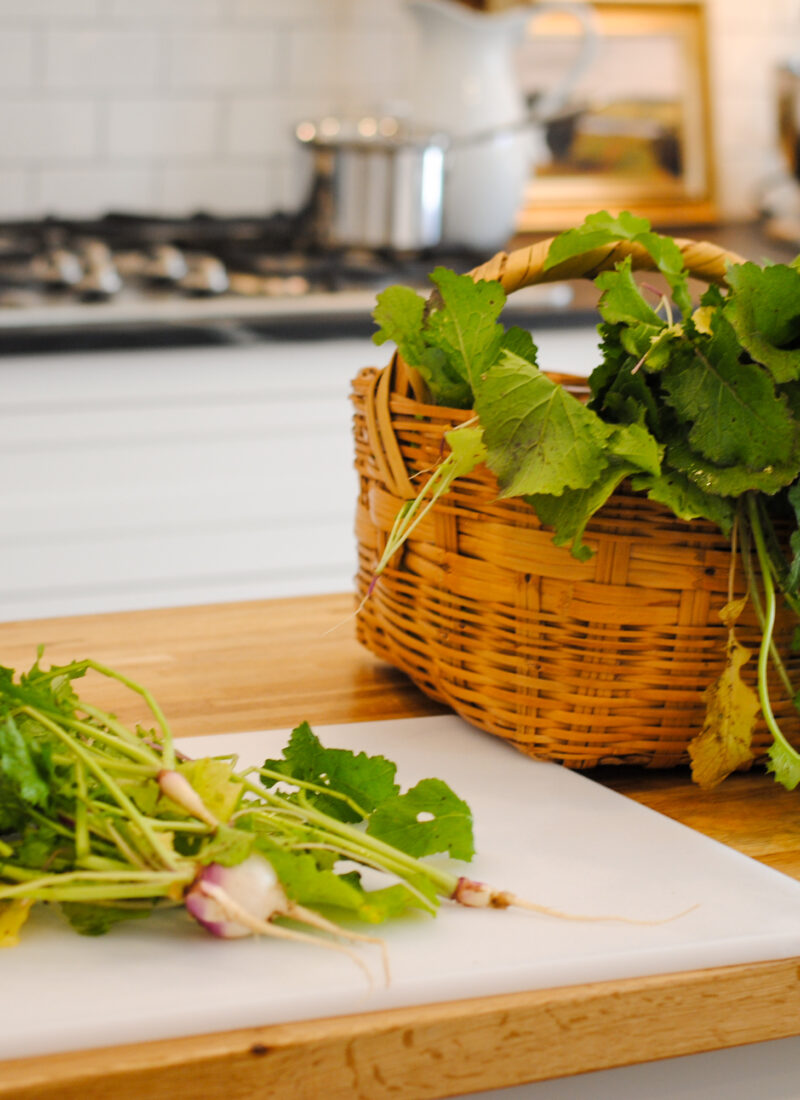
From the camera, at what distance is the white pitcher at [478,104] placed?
2.20m

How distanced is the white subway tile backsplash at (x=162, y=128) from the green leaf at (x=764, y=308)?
207cm

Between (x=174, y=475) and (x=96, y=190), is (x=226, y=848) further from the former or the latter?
(x=96, y=190)

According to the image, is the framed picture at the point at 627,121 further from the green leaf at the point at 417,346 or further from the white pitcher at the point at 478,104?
the green leaf at the point at 417,346

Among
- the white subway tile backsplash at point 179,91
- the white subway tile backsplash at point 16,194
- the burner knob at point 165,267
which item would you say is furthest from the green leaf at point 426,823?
the white subway tile backsplash at point 16,194

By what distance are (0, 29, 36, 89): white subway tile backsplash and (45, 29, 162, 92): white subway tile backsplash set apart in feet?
0.10

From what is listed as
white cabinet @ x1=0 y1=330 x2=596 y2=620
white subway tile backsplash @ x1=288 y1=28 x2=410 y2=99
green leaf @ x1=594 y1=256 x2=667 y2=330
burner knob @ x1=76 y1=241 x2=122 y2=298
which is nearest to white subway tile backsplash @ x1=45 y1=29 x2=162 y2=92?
white subway tile backsplash @ x1=288 y1=28 x2=410 y2=99

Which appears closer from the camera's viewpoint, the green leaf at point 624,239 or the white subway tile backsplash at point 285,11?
the green leaf at point 624,239

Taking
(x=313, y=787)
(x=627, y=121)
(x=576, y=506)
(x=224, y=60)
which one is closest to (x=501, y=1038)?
(x=313, y=787)

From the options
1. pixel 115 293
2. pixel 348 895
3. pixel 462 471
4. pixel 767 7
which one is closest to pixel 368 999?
pixel 348 895

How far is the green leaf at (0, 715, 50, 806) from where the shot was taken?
0.45 metres

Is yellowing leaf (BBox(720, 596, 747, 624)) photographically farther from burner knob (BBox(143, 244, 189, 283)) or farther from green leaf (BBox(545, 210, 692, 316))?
burner knob (BBox(143, 244, 189, 283))

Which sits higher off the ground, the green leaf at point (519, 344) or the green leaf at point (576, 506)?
the green leaf at point (519, 344)

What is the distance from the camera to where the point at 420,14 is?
2.27m

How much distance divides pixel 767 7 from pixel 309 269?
137cm
